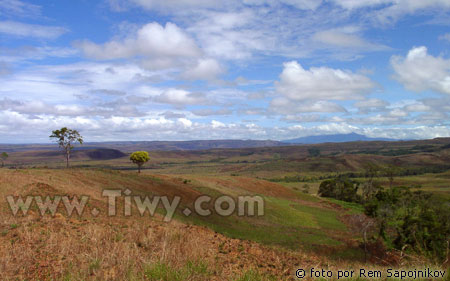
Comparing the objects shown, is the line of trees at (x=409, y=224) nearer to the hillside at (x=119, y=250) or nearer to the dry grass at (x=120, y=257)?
the hillside at (x=119, y=250)

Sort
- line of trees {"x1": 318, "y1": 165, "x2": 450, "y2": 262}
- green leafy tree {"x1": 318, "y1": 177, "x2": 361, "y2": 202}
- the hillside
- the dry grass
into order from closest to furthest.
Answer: the dry grass → the hillside → line of trees {"x1": 318, "y1": 165, "x2": 450, "y2": 262} → green leafy tree {"x1": 318, "y1": 177, "x2": 361, "y2": 202}

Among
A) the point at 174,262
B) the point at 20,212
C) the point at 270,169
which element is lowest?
the point at 270,169

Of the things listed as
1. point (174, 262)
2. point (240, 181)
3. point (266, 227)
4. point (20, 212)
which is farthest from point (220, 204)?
point (174, 262)

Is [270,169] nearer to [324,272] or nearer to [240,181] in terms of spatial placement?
[240,181]

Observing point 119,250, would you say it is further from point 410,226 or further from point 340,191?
point 340,191

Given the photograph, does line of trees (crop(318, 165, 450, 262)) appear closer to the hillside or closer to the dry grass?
the hillside

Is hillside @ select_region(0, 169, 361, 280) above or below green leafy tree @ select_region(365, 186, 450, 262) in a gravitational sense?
above

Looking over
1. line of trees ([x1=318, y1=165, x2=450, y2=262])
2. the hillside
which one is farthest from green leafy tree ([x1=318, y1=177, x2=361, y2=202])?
the hillside

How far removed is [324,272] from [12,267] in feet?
21.3

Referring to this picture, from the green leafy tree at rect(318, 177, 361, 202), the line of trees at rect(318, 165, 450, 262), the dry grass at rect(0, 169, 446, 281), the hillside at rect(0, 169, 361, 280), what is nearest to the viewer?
the dry grass at rect(0, 169, 446, 281)

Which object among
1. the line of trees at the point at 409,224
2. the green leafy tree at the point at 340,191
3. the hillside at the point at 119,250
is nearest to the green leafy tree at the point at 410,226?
the line of trees at the point at 409,224

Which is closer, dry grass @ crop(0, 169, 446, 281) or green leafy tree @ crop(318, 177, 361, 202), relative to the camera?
dry grass @ crop(0, 169, 446, 281)

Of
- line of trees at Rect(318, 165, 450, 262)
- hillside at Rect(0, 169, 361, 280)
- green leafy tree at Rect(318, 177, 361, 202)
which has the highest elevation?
hillside at Rect(0, 169, 361, 280)

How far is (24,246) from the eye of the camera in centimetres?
816
